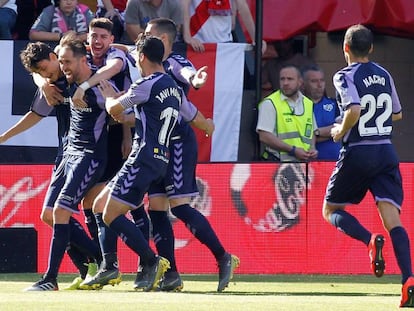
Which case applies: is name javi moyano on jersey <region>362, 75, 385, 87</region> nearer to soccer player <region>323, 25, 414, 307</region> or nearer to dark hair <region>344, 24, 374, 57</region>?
soccer player <region>323, 25, 414, 307</region>

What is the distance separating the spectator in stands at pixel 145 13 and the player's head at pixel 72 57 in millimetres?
3173

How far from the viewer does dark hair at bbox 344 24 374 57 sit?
9.22 m

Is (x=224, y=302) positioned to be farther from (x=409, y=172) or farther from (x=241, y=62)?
(x=241, y=62)

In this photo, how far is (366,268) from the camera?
12211 millimetres

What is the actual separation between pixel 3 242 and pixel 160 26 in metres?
3.25

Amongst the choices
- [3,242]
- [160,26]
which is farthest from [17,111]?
[160,26]

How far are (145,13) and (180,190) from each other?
12.3 ft

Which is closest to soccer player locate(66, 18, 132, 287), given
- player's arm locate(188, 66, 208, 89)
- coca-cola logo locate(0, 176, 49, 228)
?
player's arm locate(188, 66, 208, 89)

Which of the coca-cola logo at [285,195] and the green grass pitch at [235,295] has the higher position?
the coca-cola logo at [285,195]

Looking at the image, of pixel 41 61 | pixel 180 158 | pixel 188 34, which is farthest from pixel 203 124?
pixel 188 34

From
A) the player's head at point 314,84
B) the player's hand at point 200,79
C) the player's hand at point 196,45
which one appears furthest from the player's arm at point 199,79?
the player's head at point 314,84

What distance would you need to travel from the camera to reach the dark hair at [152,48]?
9453 millimetres

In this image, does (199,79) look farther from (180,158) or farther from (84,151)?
(84,151)

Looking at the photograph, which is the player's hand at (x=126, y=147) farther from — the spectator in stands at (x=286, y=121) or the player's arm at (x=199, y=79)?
the spectator in stands at (x=286, y=121)
